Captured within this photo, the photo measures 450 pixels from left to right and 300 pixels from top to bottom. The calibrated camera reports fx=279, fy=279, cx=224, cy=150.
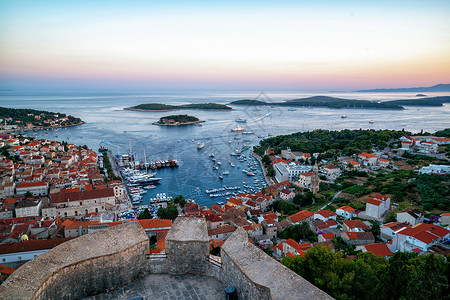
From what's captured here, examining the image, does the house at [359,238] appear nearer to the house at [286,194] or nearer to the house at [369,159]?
the house at [286,194]

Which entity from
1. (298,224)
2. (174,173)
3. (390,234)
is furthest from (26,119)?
(390,234)

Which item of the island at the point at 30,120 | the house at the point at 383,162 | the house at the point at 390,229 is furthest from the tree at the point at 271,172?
the island at the point at 30,120

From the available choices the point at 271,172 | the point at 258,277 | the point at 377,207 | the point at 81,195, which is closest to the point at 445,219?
the point at 377,207

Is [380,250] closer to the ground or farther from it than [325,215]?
farther from it

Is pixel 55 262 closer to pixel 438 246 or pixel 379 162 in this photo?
pixel 438 246

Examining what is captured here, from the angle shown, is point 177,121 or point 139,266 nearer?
point 139,266

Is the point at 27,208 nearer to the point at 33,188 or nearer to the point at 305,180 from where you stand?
the point at 33,188
